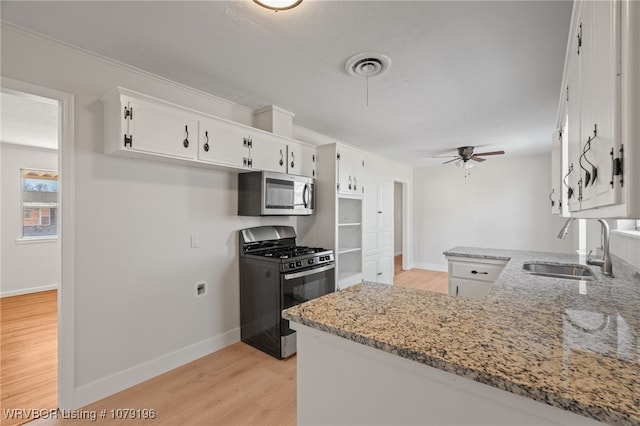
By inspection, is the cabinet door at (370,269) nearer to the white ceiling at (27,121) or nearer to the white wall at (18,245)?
the white ceiling at (27,121)

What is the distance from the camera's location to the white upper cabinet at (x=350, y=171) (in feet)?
11.8

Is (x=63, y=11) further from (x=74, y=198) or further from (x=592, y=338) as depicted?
(x=592, y=338)

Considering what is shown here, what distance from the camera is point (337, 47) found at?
2.00 meters

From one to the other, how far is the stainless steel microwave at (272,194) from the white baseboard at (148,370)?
1.29 meters

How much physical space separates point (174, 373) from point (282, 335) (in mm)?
939

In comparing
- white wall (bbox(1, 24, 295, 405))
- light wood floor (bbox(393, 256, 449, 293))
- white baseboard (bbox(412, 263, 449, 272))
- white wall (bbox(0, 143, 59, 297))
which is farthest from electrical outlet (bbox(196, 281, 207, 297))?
white baseboard (bbox(412, 263, 449, 272))

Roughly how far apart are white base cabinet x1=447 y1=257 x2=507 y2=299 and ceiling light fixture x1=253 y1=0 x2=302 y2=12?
8.33 ft

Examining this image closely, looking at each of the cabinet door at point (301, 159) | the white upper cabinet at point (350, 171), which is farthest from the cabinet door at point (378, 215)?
the cabinet door at point (301, 159)

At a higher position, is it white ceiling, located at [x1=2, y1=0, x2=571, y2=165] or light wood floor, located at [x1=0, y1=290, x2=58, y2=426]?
white ceiling, located at [x1=2, y1=0, x2=571, y2=165]

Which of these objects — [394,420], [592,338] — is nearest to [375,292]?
[394,420]

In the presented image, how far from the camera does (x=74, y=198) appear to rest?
6.68ft

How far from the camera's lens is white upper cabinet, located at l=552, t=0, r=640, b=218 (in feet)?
1.92

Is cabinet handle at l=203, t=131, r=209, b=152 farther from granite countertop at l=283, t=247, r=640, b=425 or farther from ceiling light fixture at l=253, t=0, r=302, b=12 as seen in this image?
granite countertop at l=283, t=247, r=640, b=425

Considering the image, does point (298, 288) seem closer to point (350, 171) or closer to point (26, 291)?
point (350, 171)
